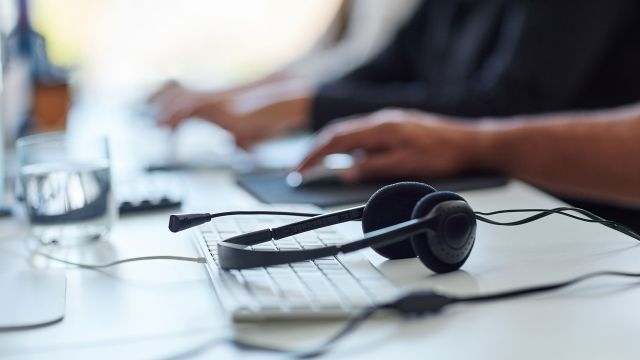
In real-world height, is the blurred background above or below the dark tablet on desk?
above

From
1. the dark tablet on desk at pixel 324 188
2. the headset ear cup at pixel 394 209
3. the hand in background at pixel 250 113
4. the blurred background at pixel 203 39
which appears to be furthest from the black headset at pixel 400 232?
the blurred background at pixel 203 39

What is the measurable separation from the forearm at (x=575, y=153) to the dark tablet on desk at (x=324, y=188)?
0.17 feet

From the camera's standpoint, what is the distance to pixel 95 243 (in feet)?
2.33

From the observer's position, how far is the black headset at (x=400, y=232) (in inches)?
21.3

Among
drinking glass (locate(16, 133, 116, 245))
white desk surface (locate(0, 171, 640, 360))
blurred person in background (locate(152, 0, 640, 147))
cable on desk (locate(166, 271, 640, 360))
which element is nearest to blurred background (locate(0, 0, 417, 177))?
blurred person in background (locate(152, 0, 640, 147))

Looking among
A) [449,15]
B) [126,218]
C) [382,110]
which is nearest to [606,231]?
[126,218]

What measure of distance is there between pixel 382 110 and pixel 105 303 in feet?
3.22

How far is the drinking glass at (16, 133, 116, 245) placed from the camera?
719 millimetres

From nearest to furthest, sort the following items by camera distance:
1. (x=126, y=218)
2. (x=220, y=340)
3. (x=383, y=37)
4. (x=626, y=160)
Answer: (x=220, y=340)
(x=126, y=218)
(x=626, y=160)
(x=383, y=37)

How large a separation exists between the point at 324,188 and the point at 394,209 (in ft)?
1.10

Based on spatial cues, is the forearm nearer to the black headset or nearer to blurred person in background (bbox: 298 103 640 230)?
blurred person in background (bbox: 298 103 640 230)

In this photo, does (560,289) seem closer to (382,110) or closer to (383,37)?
(382,110)

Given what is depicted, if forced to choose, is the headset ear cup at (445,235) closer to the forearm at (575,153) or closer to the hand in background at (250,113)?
the forearm at (575,153)

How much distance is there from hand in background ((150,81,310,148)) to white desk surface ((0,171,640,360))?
2.04 feet
